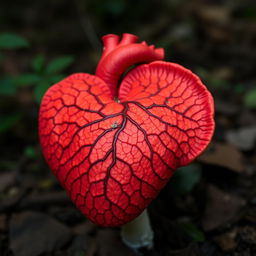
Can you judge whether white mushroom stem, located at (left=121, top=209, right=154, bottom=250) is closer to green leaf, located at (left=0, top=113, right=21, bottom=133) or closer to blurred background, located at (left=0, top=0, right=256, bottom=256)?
blurred background, located at (left=0, top=0, right=256, bottom=256)

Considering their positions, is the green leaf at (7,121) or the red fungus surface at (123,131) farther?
the green leaf at (7,121)

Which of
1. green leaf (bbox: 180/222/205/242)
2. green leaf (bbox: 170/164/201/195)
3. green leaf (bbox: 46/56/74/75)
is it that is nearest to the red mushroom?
green leaf (bbox: 170/164/201/195)

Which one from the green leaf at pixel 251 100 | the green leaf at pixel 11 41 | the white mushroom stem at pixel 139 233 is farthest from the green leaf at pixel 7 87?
the green leaf at pixel 251 100

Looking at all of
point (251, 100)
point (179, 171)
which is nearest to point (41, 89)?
point (179, 171)

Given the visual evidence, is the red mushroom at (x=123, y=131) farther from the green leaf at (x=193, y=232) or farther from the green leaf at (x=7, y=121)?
the green leaf at (x=7, y=121)

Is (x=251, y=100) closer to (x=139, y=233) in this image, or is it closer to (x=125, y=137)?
(x=139, y=233)

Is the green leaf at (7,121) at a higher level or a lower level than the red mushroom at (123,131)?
lower

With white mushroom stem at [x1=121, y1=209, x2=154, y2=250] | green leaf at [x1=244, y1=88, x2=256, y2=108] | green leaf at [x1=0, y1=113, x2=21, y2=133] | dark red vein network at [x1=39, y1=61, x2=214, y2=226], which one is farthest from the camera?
green leaf at [x1=244, y1=88, x2=256, y2=108]
